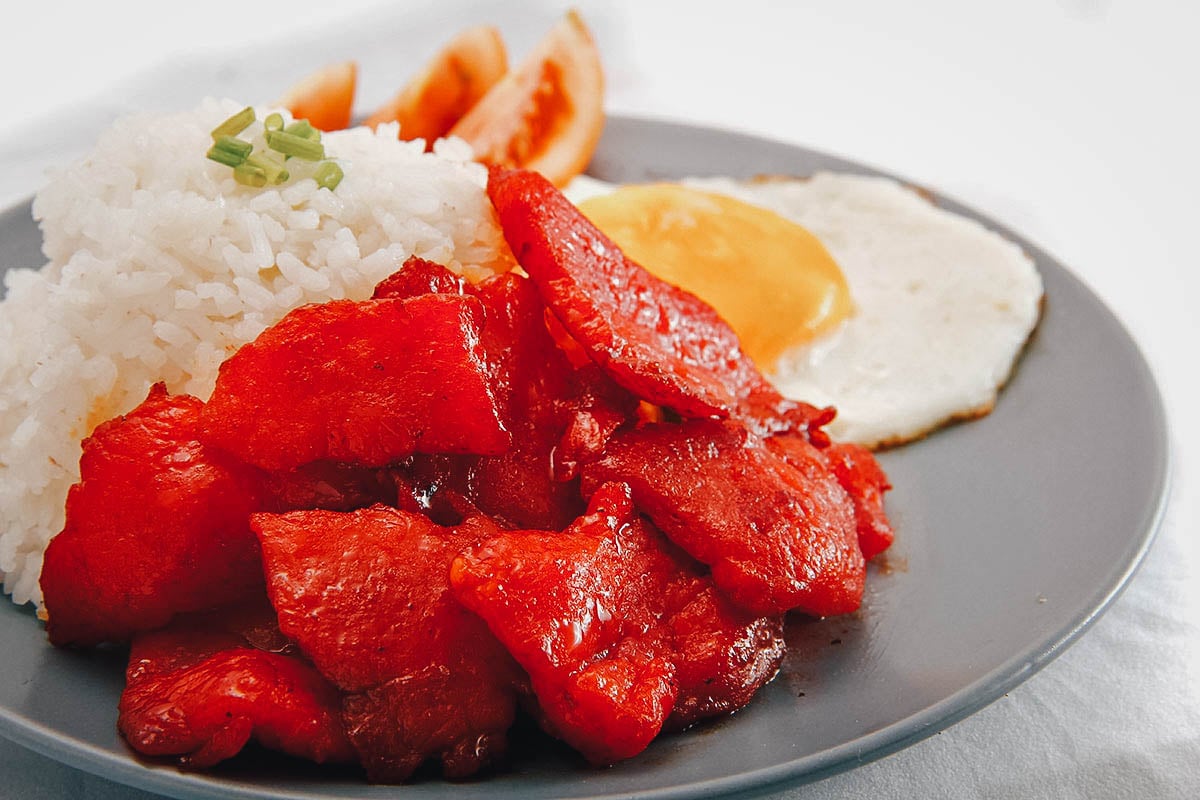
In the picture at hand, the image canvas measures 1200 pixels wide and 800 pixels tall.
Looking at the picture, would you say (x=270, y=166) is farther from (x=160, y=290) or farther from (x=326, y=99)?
(x=326, y=99)

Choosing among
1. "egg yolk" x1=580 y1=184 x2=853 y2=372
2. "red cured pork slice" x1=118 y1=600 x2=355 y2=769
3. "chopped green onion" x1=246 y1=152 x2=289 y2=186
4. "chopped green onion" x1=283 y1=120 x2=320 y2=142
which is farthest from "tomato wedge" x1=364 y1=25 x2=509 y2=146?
"red cured pork slice" x1=118 y1=600 x2=355 y2=769

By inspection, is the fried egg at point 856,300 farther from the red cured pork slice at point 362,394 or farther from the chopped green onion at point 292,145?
the red cured pork slice at point 362,394

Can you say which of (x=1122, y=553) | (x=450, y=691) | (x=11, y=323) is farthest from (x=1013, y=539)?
(x=11, y=323)

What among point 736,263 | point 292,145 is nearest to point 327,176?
point 292,145

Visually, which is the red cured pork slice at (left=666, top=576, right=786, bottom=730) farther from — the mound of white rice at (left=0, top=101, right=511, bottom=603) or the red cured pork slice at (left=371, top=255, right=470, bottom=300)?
the mound of white rice at (left=0, top=101, right=511, bottom=603)

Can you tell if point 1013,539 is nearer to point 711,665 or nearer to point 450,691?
point 711,665

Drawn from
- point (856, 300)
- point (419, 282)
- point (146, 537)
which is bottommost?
point (856, 300)
